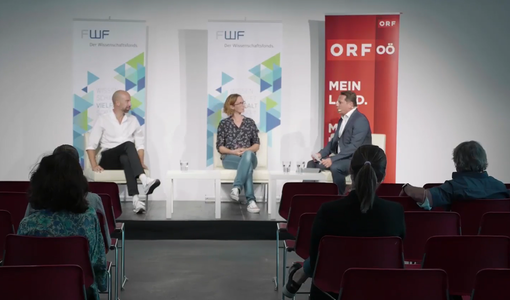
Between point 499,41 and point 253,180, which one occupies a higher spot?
point 499,41

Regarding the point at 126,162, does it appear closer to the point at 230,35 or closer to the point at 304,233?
the point at 230,35

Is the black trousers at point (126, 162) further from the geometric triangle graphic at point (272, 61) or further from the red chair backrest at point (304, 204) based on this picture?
the red chair backrest at point (304, 204)

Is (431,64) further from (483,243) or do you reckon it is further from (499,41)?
(483,243)

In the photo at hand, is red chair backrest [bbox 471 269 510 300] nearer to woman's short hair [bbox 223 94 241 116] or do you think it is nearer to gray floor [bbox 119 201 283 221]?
gray floor [bbox 119 201 283 221]

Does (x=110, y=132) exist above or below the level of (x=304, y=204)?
above

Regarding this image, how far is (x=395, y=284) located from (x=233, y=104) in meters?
5.23

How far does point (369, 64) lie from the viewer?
719 centimetres

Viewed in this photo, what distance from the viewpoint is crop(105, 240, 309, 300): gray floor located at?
154 inches

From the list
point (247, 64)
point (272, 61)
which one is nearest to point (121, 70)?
point (247, 64)

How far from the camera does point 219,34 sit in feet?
23.6

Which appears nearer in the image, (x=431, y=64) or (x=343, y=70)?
(x=343, y=70)

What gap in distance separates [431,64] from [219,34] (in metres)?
2.90

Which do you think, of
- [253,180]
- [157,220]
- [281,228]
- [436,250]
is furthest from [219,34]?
[436,250]

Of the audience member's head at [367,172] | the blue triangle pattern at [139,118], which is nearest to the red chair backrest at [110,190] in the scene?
the audience member's head at [367,172]
